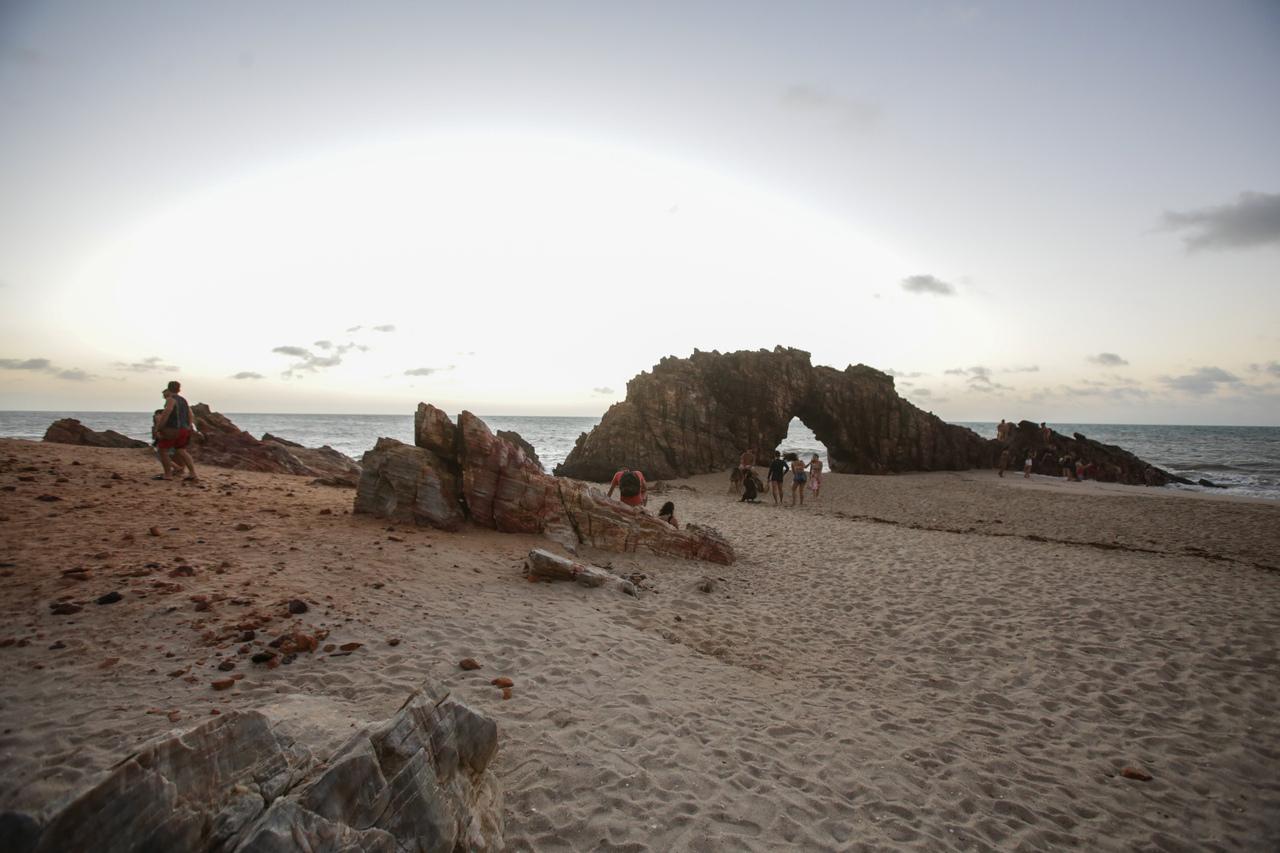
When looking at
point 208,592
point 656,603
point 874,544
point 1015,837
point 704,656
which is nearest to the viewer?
point 1015,837

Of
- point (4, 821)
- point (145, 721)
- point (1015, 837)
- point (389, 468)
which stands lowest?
point (1015, 837)

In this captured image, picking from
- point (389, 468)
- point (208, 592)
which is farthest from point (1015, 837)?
point (389, 468)

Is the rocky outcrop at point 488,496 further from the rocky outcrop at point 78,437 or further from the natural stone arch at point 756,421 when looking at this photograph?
Result: the natural stone arch at point 756,421

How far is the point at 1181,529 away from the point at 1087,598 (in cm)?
1356

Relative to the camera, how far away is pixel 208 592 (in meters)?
7.55

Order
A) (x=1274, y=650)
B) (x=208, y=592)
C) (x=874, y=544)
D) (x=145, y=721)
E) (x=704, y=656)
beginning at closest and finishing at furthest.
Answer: (x=145, y=721) → (x=208, y=592) → (x=704, y=656) → (x=1274, y=650) → (x=874, y=544)

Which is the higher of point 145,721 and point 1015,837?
point 145,721

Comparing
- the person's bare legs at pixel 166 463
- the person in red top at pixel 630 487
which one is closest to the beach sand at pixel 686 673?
the person's bare legs at pixel 166 463

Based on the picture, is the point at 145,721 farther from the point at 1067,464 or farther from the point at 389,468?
the point at 1067,464

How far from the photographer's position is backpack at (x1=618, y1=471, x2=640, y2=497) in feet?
56.7

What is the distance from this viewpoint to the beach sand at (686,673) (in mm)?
5121

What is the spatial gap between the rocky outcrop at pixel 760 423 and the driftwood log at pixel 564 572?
24.2m

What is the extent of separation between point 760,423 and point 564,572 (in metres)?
31.7

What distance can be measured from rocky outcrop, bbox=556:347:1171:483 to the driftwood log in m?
24.2
